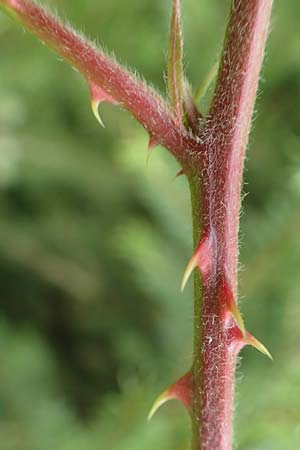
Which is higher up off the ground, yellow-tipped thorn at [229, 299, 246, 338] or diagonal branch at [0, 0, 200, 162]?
diagonal branch at [0, 0, 200, 162]

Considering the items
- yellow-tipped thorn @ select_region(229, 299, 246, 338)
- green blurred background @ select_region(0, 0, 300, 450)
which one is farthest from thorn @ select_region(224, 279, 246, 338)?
green blurred background @ select_region(0, 0, 300, 450)

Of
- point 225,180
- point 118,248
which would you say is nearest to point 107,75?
point 225,180

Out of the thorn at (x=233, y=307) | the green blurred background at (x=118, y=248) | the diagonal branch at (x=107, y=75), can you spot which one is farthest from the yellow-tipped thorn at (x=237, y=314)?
the green blurred background at (x=118, y=248)

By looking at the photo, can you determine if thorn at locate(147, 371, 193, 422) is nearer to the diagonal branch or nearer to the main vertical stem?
the main vertical stem

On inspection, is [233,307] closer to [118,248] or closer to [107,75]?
[107,75]

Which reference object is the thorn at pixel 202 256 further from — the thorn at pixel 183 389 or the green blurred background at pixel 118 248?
the green blurred background at pixel 118 248

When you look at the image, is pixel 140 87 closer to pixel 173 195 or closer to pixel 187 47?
pixel 173 195
